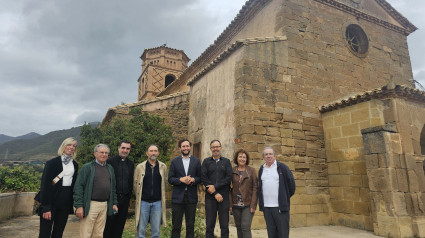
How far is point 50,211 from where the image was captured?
327 cm

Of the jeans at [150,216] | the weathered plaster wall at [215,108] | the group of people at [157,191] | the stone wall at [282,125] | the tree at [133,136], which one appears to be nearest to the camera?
the group of people at [157,191]

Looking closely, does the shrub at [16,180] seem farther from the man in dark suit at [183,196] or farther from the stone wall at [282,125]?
the man in dark suit at [183,196]

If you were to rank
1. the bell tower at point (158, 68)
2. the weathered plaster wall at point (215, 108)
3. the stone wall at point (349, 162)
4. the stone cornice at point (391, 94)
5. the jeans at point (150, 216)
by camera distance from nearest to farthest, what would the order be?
the jeans at point (150, 216), the stone cornice at point (391, 94), the stone wall at point (349, 162), the weathered plaster wall at point (215, 108), the bell tower at point (158, 68)

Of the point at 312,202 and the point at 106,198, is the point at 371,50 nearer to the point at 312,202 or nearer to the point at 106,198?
the point at 312,202

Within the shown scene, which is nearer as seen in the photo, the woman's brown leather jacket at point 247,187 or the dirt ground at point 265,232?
the woman's brown leather jacket at point 247,187

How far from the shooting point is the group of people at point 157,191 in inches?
135

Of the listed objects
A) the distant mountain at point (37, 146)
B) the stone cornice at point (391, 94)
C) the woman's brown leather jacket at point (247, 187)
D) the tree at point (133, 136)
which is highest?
the distant mountain at point (37, 146)

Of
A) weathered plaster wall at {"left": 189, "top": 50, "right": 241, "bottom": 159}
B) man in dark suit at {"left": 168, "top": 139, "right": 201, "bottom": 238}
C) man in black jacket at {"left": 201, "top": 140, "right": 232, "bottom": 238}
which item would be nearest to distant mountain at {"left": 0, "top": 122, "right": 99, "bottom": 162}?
weathered plaster wall at {"left": 189, "top": 50, "right": 241, "bottom": 159}

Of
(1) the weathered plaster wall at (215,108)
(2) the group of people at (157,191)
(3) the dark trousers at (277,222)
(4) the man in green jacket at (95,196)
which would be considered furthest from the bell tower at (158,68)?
(3) the dark trousers at (277,222)

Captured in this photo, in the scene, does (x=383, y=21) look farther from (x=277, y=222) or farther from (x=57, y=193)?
(x=57, y=193)

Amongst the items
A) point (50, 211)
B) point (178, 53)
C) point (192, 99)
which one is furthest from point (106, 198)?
point (178, 53)

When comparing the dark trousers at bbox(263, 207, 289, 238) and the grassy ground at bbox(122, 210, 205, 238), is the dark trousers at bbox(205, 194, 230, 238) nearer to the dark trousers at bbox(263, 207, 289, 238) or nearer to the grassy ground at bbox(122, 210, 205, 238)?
the dark trousers at bbox(263, 207, 289, 238)

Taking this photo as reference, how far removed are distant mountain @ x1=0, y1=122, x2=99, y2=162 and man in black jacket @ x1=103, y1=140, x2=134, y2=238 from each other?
44497mm

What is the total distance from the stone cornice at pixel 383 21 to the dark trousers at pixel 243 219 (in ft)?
25.5
